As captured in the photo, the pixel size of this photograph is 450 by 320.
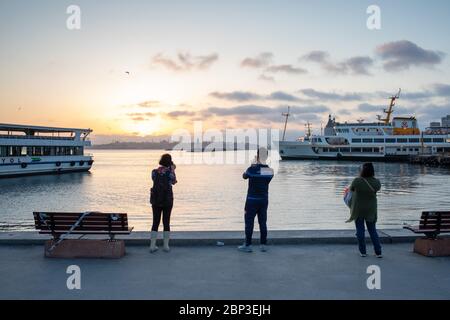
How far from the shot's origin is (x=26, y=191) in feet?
116

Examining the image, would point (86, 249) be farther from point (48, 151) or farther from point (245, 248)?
point (48, 151)

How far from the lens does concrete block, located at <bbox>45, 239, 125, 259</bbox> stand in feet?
21.6

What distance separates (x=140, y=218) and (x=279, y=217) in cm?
755

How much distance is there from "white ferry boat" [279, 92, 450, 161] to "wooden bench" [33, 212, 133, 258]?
3608 inches

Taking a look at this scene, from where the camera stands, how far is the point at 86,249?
21.8 ft

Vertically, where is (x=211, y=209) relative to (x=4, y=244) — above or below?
below

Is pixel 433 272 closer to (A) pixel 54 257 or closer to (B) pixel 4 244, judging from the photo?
(A) pixel 54 257

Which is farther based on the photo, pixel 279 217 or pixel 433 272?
pixel 279 217

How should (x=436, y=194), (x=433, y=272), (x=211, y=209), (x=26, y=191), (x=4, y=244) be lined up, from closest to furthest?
(x=433, y=272), (x=4, y=244), (x=211, y=209), (x=436, y=194), (x=26, y=191)

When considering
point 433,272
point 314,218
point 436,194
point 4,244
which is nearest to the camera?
point 433,272

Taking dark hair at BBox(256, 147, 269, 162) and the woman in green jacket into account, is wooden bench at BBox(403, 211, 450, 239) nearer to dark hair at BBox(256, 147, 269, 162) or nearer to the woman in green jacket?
the woman in green jacket
